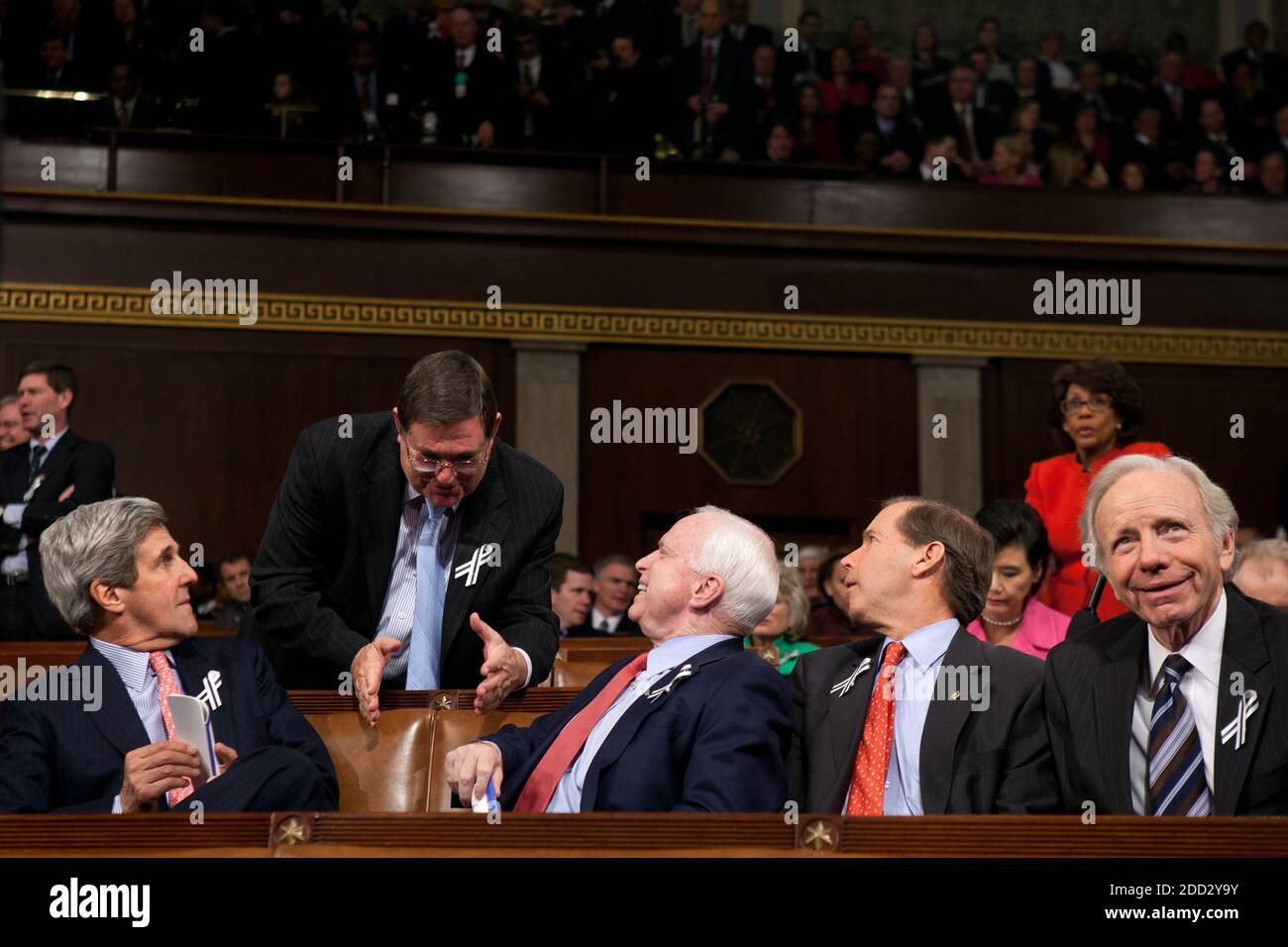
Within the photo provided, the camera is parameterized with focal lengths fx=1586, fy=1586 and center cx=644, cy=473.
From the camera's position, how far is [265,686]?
273 cm

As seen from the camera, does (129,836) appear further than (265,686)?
No

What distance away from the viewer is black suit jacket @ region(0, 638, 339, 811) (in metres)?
2.48

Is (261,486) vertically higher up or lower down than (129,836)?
higher up

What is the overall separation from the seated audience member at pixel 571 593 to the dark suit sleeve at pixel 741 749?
3.03 meters

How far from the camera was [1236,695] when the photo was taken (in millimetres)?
2303

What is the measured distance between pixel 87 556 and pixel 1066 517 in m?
2.67


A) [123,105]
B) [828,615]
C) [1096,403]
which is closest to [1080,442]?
[1096,403]

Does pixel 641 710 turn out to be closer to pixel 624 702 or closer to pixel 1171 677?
pixel 624 702

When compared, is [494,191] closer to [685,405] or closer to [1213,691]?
[685,405]

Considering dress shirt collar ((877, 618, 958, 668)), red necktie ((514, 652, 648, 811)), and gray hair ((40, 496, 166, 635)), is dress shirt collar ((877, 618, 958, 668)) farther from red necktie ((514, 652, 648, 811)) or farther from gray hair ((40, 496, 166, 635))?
gray hair ((40, 496, 166, 635))

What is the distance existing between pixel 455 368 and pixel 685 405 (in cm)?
478
